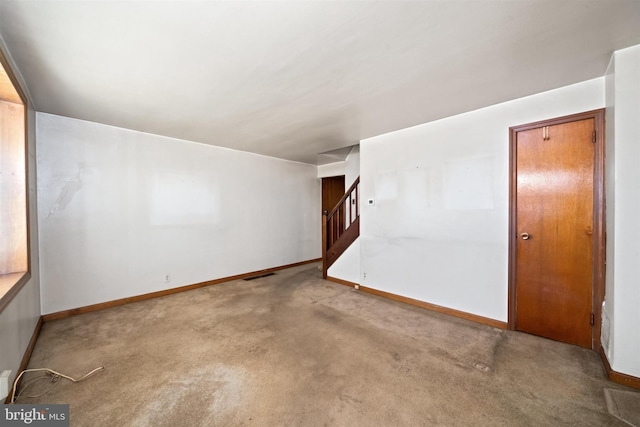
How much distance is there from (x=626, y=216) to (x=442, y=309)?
192cm

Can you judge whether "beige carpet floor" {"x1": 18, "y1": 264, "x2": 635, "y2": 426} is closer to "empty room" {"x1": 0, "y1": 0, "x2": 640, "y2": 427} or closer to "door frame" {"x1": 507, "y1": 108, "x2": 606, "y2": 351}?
"empty room" {"x1": 0, "y1": 0, "x2": 640, "y2": 427}

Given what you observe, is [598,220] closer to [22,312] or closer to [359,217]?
[359,217]

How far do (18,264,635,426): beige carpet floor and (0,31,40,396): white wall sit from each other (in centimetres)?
24

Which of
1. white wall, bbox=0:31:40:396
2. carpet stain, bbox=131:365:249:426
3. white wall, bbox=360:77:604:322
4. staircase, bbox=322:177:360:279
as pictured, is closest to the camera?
carpet stain, bbox=131:365:249:426

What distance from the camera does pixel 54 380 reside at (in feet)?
6.20

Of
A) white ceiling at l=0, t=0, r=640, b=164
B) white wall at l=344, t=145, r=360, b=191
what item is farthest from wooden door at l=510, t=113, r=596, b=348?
white wall at l=344, t=145, r=360, b=191

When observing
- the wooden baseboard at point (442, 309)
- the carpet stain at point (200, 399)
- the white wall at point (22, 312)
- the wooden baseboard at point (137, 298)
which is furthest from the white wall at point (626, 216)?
the wooden baseboard at point (137, 298)

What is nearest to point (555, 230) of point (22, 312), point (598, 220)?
point (598, 220)

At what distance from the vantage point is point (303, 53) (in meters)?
1.78

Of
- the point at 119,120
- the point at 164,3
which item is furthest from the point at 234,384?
the point at 119,120

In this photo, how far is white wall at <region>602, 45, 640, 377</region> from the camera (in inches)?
69.6

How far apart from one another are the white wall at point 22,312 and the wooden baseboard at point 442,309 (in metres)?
3.70

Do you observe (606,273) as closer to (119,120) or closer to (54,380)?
(54,380)

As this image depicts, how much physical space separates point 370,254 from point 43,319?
4284 mm
